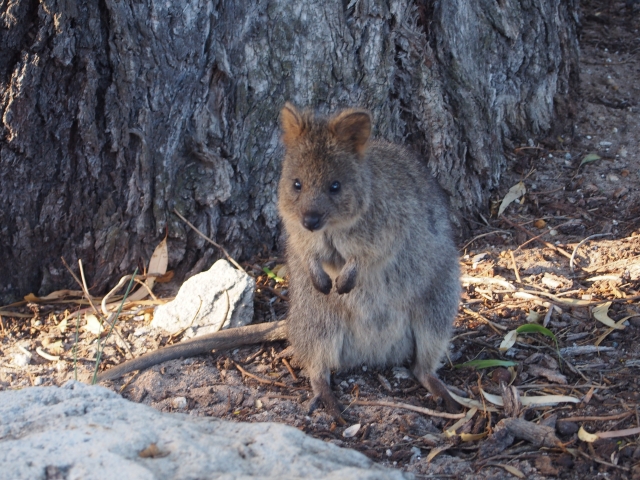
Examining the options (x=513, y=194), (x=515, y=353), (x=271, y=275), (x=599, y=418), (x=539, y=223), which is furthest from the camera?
(x=513, y=194)

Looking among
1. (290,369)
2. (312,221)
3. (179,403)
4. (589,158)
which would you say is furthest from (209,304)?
(589,158)

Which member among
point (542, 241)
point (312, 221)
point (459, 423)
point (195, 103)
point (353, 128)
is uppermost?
point (195, 103)

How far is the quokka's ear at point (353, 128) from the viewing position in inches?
142

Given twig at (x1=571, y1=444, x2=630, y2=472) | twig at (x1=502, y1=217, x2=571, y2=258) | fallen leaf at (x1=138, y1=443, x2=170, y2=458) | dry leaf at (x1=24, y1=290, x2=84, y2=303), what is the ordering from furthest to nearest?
twig at (x1=502, y1=217, x2=571, y2=258) → dry leaf at (x1=24, y1=290, x2=84, y2=303) → twig at (x1=571, y1=444, x2=630, y2=472) → fallen leaf at (x1=138, y1=443, x2=170, y2=458)

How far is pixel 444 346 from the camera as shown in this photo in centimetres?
395

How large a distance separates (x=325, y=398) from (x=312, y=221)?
3.08 ft

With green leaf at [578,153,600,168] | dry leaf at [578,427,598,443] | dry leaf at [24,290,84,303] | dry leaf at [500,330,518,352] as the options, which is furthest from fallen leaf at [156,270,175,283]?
green leaf at [578,153,600,168]

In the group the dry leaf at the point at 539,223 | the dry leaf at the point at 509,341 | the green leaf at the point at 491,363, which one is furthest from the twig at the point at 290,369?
the dry leaf at the point at 539,223

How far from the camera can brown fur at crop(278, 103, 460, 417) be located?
12.0 feet

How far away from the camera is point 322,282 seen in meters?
3.81

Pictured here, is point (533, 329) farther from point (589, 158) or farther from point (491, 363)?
point (589, 158)

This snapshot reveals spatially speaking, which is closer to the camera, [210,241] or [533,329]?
[533,329]

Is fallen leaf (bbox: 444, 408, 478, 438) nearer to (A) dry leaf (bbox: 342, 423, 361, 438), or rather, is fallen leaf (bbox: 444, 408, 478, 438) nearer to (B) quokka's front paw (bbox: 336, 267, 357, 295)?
(A) dry leaf (bbox: 342, 423, 361, 438)

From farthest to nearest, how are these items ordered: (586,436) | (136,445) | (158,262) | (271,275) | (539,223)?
(539,223) < (271,275) < (158,262) < (586,436) < (136,445)
